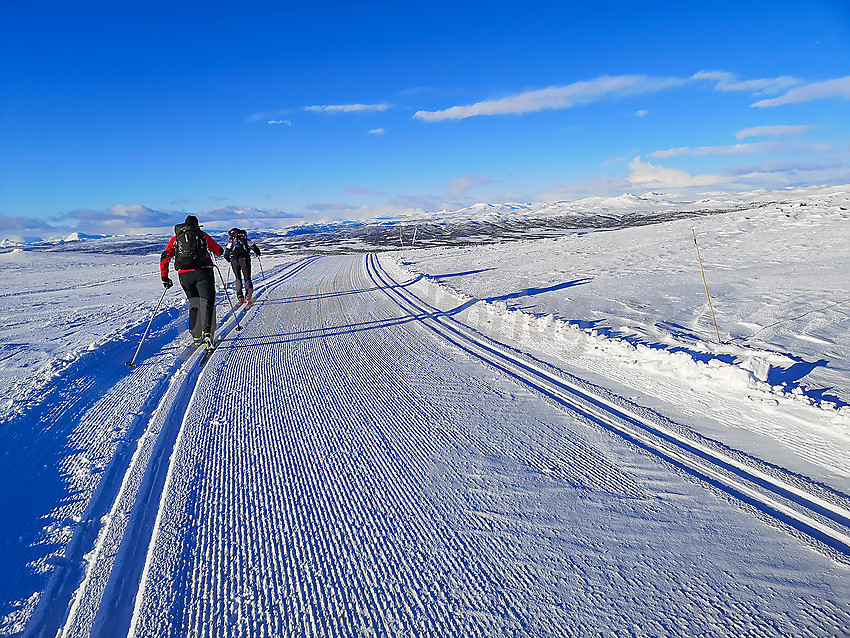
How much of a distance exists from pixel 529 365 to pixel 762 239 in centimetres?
1781

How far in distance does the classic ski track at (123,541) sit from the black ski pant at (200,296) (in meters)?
2.49

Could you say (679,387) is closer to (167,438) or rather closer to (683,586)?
(683,586)

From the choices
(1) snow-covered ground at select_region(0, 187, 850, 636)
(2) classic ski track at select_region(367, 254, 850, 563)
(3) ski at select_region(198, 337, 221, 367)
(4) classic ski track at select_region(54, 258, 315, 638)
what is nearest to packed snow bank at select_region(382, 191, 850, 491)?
(1) snow-covered ground at select_region(0, 187, 850, 636)

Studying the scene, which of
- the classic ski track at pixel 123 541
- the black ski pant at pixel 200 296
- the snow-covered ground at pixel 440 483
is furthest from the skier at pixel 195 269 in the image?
the classic ski track at pixel 123 541

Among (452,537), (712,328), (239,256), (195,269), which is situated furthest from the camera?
(239,256)

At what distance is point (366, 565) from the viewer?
2.77 meters

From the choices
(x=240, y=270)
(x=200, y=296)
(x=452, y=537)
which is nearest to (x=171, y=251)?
(x=200, y=296)

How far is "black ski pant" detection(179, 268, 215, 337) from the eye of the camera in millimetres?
7035

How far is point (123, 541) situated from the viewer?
3064 mm

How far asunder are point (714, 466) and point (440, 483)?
2.25 m

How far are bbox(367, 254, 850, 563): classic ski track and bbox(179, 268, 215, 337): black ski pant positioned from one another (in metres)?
4.66

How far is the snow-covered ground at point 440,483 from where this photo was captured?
2475 mm

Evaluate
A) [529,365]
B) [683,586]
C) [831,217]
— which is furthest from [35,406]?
[831,217]

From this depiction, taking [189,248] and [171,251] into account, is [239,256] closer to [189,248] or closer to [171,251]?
[171,251]
